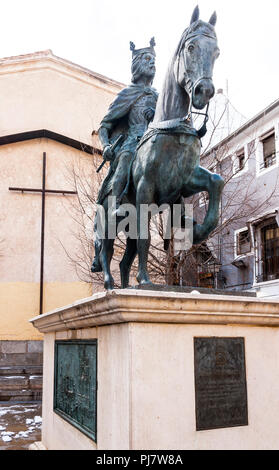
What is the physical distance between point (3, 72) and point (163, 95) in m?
13.9

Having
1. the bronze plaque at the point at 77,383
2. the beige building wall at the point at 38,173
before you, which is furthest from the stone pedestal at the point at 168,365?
the beige building wall at the point at 38,173

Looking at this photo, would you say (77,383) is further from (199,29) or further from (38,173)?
(38,173)

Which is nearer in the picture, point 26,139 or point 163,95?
point 163,95

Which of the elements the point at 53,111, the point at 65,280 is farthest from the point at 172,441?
the point at 53,111

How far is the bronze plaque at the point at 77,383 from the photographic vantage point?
3.85 metres

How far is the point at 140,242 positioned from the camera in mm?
4156

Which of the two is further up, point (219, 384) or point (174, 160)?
point (174, 160)

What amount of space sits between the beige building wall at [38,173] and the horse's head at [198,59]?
11.8m

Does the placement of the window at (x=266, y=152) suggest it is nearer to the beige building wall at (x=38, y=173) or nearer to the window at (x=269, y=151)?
the window at (x=269, y=151)

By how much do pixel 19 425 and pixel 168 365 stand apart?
5.19m

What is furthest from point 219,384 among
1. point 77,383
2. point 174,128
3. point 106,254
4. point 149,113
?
point 149,113

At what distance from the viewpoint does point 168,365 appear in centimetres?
335

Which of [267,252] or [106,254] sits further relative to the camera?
[267,252]
